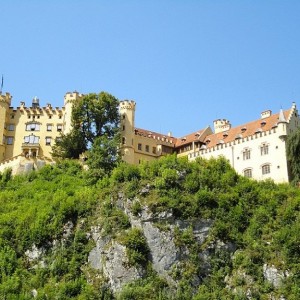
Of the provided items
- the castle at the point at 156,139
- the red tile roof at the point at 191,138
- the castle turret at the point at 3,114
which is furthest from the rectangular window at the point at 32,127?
the red tile roof at the point at 191,138

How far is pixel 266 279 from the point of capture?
145 feet

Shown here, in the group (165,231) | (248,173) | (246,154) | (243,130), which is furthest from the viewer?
(243,130)

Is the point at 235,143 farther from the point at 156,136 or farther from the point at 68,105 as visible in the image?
the point at 68,105

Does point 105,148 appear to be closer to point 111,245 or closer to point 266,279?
point 111,245

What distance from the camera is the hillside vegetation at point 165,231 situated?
1722 inches

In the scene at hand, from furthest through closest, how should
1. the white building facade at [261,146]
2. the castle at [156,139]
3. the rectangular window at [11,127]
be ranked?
the rectangular window at [11,127] < the castle at [156,139] < the white building facade at [261,146]

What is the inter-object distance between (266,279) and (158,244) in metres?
8.29

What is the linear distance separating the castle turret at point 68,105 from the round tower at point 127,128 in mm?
5605

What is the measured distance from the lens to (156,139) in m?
77.5

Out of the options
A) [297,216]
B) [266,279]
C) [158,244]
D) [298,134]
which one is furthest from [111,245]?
[298,134]

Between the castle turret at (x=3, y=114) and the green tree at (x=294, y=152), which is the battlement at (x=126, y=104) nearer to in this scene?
the castle turret at (x=3, y=114)

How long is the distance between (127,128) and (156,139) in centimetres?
537

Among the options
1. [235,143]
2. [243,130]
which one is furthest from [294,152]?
[243,130]

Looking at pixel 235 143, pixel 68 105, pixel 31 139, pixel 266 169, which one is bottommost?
pixel 266 169
